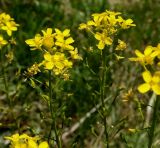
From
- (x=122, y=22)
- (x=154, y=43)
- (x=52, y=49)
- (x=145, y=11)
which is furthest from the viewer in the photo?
(x=145, y=11)

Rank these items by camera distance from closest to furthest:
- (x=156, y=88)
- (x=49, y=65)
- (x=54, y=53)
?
(x=156, y=88), (x=49, y=65), (x=54, y=53)

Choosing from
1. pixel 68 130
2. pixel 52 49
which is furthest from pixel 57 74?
pixel 68 130

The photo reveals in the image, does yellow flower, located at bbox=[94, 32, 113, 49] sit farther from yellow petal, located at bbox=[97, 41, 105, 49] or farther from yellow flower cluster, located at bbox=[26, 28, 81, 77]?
yellow flower cluster, located at bbox=[26, 28, 81, 77]

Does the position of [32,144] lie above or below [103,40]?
below

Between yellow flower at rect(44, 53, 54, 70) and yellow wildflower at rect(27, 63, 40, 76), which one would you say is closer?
yellow flower at rect(44, 53, 54, 70)

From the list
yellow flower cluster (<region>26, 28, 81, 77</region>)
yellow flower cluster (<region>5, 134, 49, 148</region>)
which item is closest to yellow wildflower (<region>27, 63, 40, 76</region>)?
yellow flower cluster (<region>26, 28, 81, 77</region>)

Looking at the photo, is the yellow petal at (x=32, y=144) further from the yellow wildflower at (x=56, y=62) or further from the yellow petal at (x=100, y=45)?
the yellow petal at (x=100, y=45)

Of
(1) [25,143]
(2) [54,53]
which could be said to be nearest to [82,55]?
(2) [54,53]

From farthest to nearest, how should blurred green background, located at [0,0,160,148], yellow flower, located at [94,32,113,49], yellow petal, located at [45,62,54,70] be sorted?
blurred green background, located at [0,0,160,148] → yellow flower, located at [94,32,113,49] → yellow petal, located at [45,62,54,70]

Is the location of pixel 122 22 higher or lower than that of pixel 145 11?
higher

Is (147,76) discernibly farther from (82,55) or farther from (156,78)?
(82,55)

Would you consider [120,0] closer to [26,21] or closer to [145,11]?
[145,11]
